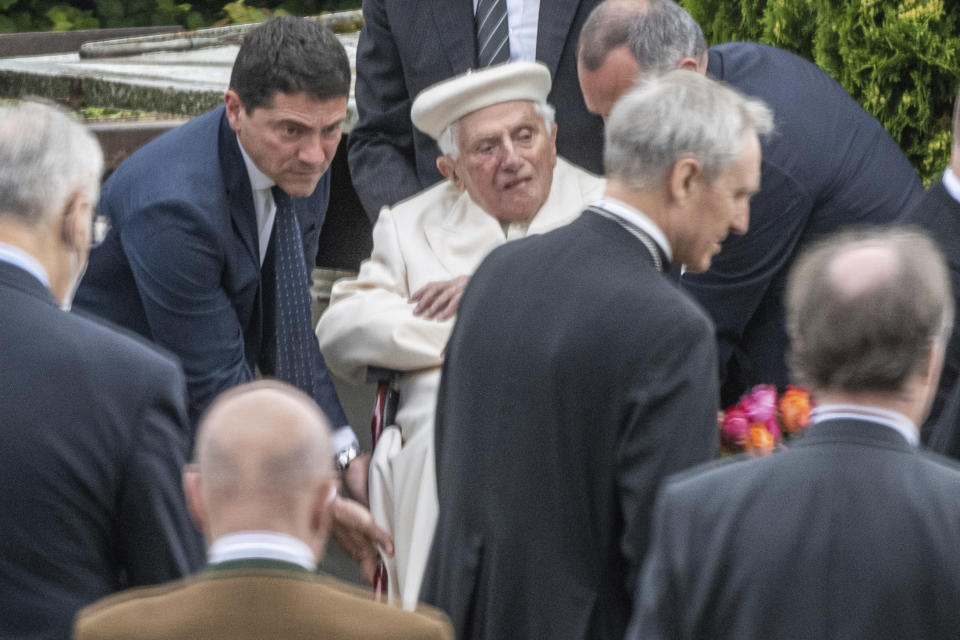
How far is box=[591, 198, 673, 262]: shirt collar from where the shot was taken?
113 inches

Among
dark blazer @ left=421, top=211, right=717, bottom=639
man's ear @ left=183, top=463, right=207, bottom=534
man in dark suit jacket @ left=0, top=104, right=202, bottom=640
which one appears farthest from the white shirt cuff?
man's ear @ left=183, top=463, right=207, bottom=534

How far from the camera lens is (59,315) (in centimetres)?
261

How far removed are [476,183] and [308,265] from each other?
0.65 meters

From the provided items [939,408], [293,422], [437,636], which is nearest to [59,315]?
[293,422]

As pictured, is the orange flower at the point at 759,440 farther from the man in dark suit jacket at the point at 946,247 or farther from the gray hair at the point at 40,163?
the gray hair at the point at 40,163

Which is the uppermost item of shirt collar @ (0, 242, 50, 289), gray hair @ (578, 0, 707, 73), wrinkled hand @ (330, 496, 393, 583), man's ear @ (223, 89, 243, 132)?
gray hair @ (578, 0, 707, 73)

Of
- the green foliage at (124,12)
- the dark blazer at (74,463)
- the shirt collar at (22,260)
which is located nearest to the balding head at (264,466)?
the dark blazer at (74,463)

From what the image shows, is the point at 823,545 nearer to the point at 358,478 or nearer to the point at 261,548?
the point at 261,548

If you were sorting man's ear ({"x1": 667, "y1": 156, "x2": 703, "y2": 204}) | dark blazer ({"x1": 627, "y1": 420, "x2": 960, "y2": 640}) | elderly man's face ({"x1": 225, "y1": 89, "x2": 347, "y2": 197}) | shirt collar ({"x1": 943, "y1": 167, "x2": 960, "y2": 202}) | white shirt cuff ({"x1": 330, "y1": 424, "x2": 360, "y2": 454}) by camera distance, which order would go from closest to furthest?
dark blazer ({"x1": 627, "y1": 420, "x2": 960, "y2": 640}) < man's ear ({"x1": 667, "y1": 156, "x2": 703, "y2": 204}) < shirt collar ({"x1": 943, "y1": 167, "x2": 960, "y2": 202}) < elderly man's face ({"x1": 225, "y1": 89, "x2": 347, "y2": 197}) < white shirt cuff ({"x1": 330, "y1": 424, "x2": 360, "y2": 454})

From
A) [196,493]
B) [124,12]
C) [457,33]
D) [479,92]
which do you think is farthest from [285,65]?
[124,12]

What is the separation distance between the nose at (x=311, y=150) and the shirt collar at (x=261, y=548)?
2.17 metres

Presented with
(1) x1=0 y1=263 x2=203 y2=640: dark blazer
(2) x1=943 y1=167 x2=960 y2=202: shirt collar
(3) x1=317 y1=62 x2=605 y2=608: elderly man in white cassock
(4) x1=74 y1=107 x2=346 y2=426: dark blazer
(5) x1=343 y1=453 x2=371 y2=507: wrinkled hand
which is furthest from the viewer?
(5) x1=343 y1=453 x2=371 y2=507: wrinkled hand

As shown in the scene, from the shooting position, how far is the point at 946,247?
10.6 ft

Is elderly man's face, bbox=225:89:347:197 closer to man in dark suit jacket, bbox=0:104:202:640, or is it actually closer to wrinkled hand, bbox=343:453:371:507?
wrinkled hand, bbox=343:453:371:507
